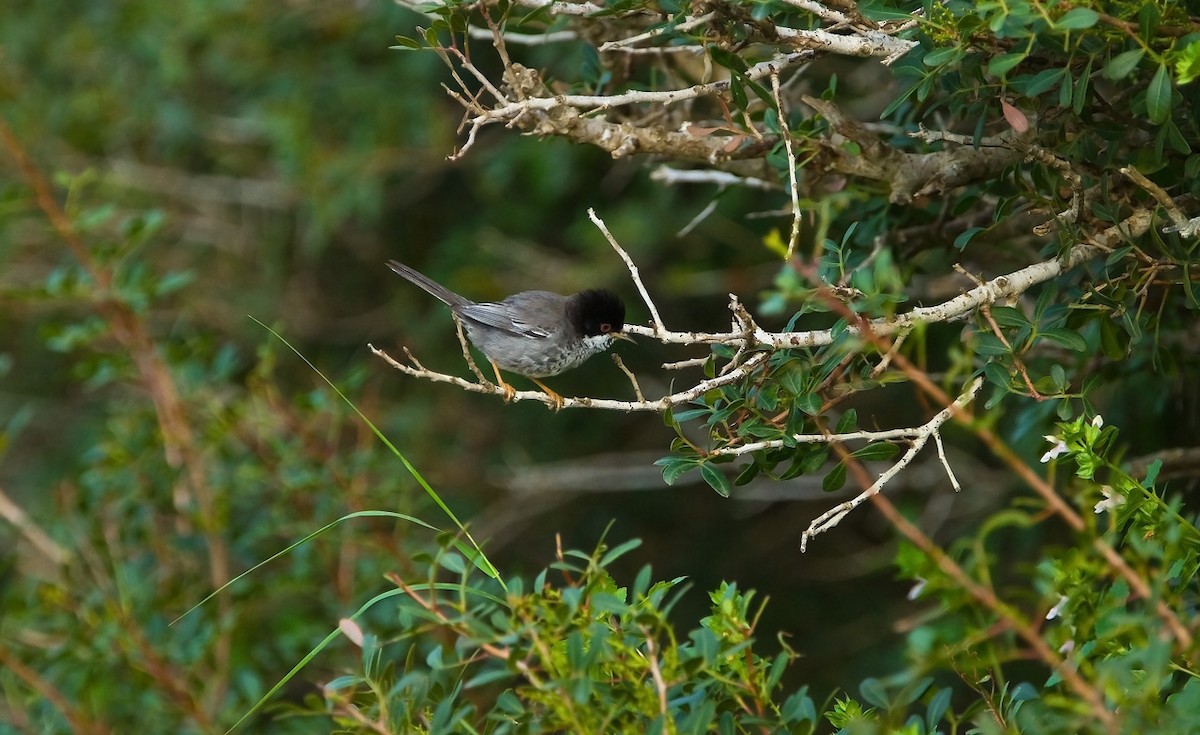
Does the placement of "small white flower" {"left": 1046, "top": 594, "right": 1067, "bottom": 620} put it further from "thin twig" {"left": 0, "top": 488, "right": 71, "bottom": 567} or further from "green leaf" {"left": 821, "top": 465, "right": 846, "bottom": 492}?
"thin twig" {"left": 0, "top": 488, "right": 71, "bottom": 567}

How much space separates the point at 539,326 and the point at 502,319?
20 centimetres

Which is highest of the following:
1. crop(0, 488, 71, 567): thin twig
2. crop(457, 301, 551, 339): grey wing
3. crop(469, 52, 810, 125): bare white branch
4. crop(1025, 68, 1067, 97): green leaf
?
crop(1025, 68, 1067, 97): green leaf

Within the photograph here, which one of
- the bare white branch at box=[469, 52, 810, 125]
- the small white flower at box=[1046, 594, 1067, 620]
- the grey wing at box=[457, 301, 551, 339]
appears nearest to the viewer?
the small white flower at box=[1046, 594, 1067, 620]

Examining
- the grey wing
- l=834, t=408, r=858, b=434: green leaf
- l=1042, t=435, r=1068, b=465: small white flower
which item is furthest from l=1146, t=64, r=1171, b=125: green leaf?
the grey wing

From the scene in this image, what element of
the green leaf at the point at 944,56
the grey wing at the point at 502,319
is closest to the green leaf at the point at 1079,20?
the green leaf at the point at 944,56

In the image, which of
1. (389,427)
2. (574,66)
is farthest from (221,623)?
(574,66)

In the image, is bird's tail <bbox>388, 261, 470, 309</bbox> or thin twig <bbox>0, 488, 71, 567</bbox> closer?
thin twig <bbox>0, 488, 71, 567</bbox>

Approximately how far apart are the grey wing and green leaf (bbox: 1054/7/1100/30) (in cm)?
287

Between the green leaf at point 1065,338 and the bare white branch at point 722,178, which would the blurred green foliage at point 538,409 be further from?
the bare white branch at point 722,178

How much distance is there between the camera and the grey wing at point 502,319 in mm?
4855

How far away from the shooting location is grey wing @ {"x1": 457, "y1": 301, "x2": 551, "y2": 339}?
4.86 meters

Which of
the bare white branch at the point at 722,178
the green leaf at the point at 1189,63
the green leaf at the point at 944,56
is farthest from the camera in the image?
the bare white branch at the point at 722,178

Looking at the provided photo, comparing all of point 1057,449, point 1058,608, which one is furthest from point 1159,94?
point 1058,608

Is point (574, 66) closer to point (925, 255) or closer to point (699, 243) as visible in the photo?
point (699, 243)
